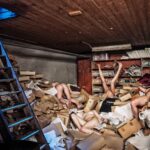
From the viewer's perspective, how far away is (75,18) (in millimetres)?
2980

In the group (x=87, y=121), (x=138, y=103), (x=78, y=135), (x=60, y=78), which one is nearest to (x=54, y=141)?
(x=78, y=135)

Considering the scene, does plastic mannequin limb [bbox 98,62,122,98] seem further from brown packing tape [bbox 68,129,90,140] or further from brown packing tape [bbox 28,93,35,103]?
brown packing tape [bbox 28,93,35,103]

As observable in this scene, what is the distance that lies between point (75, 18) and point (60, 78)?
4041 millimetres

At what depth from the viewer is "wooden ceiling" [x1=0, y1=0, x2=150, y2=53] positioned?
7.89 ft

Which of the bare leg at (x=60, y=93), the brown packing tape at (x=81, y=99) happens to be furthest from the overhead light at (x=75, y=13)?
the brown packing tape at (x=81, y=99)

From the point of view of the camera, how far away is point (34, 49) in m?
5.41

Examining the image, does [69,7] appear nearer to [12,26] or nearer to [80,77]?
[12,26]

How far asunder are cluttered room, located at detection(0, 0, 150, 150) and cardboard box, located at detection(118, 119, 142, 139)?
0.02 metres

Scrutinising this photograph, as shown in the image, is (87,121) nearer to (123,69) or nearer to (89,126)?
(89,126)

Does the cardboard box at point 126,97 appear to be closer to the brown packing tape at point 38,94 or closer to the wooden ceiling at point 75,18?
the wooden ceiling at point 75,18

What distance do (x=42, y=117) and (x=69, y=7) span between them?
2169mm

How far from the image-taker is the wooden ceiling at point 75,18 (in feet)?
7.89

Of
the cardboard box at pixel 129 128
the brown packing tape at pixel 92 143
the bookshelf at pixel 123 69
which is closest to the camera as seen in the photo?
the brown packing tape at pixel 92 143

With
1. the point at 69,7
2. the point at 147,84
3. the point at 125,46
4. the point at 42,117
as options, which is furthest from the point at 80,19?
the point at 147,84
